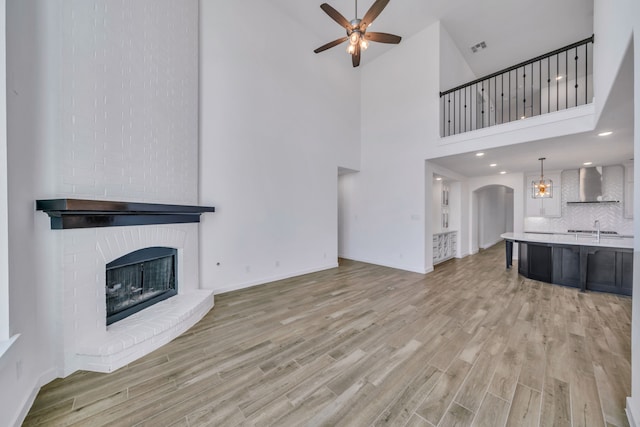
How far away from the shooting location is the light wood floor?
5.15ft

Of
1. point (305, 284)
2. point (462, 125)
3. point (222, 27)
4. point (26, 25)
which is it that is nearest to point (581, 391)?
point (305, 284)

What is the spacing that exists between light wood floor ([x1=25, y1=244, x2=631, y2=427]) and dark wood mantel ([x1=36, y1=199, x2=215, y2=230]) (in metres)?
1.29

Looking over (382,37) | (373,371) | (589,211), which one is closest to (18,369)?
(373,371)

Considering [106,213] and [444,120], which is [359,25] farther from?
[106,213]

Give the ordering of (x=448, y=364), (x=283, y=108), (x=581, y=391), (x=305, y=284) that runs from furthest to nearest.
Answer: (x=283, y=108) < (x=305, y=284) < (x=448, y=364) < (x=581, y=391)

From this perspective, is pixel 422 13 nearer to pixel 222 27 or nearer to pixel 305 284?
pixel 222 27

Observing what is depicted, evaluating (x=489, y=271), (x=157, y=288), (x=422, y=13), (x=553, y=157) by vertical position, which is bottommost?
(x=489, y=271)

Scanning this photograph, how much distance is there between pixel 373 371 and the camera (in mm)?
1989

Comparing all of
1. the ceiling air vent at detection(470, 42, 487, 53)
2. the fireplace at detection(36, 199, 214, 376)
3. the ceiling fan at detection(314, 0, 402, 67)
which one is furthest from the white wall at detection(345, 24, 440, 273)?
the fireplace at detection(36, 199, 214, 376)

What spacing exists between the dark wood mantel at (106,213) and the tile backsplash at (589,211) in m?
8.95

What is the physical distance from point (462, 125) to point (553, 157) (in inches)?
76.9

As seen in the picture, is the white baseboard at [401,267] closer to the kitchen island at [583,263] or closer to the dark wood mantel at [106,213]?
the kitchen island at [583,263]

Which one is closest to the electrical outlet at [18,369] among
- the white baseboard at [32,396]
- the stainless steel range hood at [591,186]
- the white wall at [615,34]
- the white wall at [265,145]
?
the white baseboard at [32,396]

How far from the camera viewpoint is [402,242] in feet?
18.1
